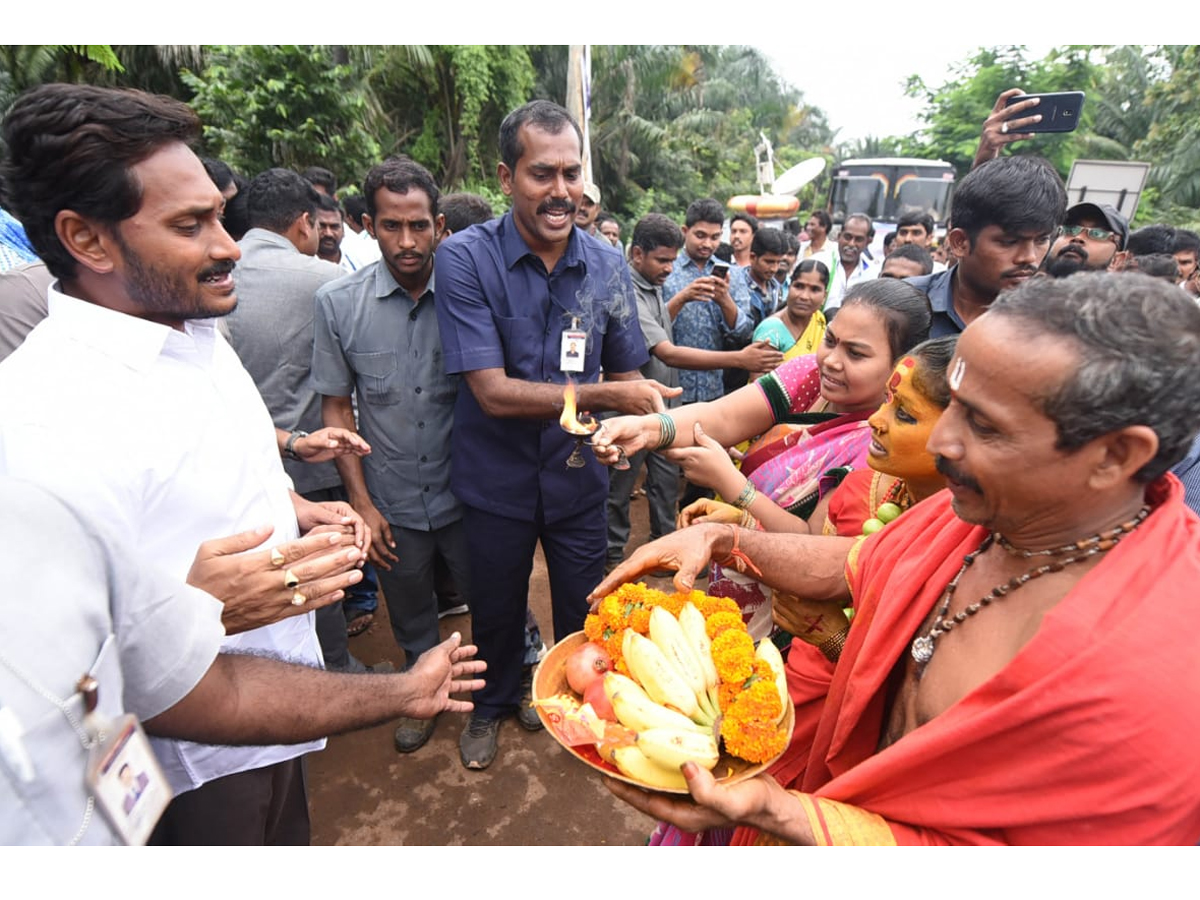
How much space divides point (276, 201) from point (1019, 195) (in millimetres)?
3655

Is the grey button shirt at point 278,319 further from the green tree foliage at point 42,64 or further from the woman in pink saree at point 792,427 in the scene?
the green tree foliage at point 42,64

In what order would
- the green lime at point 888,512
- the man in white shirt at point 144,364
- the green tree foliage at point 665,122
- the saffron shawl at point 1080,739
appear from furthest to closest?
the green tree foliage at point 665,122
the green lime at point 888,512
the man in white shirt at point 144,364
the saffron shawl at point 1080,739

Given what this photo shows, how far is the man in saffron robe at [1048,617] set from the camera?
1068mm

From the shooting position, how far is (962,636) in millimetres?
1431

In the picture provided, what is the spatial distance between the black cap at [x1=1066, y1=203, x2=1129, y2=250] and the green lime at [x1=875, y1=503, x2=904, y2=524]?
380cm

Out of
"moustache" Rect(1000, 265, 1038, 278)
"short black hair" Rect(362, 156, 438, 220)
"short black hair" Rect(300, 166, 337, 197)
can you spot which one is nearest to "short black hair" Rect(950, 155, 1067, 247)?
"moustache" Rect(1000, 265, 1038, 278)

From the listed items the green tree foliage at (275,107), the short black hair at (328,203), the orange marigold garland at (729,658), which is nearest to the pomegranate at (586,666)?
the orange marigold garland at (729,658)

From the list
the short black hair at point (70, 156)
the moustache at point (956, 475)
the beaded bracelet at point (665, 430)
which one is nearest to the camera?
the moustache at point (956, 475)

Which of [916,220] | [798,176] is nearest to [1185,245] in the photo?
[916,220]

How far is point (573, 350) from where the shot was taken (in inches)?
116

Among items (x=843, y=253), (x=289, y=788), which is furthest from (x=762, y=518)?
(x=843, y=253)

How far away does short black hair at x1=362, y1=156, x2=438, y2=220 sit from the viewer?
3.01 metres

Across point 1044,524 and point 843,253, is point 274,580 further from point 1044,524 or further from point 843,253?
point 843,253

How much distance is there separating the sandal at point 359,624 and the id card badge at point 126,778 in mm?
3342
